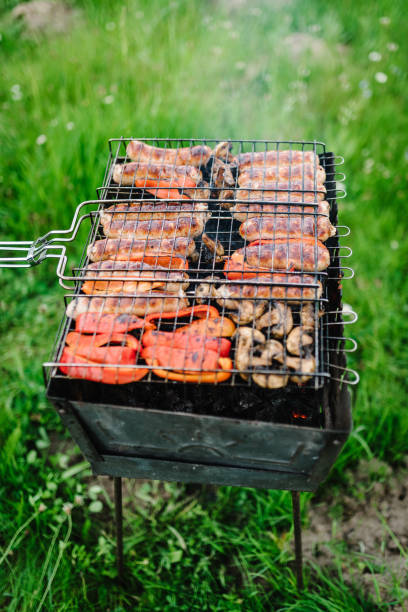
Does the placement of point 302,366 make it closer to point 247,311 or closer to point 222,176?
point 247,311

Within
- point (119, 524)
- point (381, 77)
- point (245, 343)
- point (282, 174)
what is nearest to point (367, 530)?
point (119, 524)

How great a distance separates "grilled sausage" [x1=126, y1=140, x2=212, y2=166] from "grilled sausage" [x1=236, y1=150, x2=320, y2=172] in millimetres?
231

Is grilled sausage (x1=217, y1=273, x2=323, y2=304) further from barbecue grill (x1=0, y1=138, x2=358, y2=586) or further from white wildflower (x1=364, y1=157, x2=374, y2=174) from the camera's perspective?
white wildflower (x1=364, y1=157, x2=374, y2=174)

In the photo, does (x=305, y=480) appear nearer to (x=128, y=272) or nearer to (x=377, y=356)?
(x=128, y=272)

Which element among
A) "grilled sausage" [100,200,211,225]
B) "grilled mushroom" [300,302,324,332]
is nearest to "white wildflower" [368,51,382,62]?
"grilled sausage" [100,200,211,225]

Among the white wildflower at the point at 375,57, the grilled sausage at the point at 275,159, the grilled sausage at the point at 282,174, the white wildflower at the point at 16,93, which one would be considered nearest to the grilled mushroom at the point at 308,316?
the grilled sausage at the point at 282,174

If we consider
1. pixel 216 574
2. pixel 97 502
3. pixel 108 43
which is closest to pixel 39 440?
pixel 97 502

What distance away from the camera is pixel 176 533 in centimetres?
311

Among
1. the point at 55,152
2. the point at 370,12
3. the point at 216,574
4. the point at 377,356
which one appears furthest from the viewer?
the point at 370,12

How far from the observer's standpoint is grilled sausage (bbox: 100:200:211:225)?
2574mm

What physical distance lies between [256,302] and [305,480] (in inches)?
34.7

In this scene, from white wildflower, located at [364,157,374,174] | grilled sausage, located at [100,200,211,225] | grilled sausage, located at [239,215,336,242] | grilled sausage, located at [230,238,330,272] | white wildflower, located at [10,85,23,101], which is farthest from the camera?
white wildflower, located at [10,85,23,101]

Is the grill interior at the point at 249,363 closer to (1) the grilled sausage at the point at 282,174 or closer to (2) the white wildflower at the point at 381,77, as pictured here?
(1) the grilled sausage at the point at 282,174

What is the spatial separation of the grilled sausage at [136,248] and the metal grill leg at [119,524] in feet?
4.01
